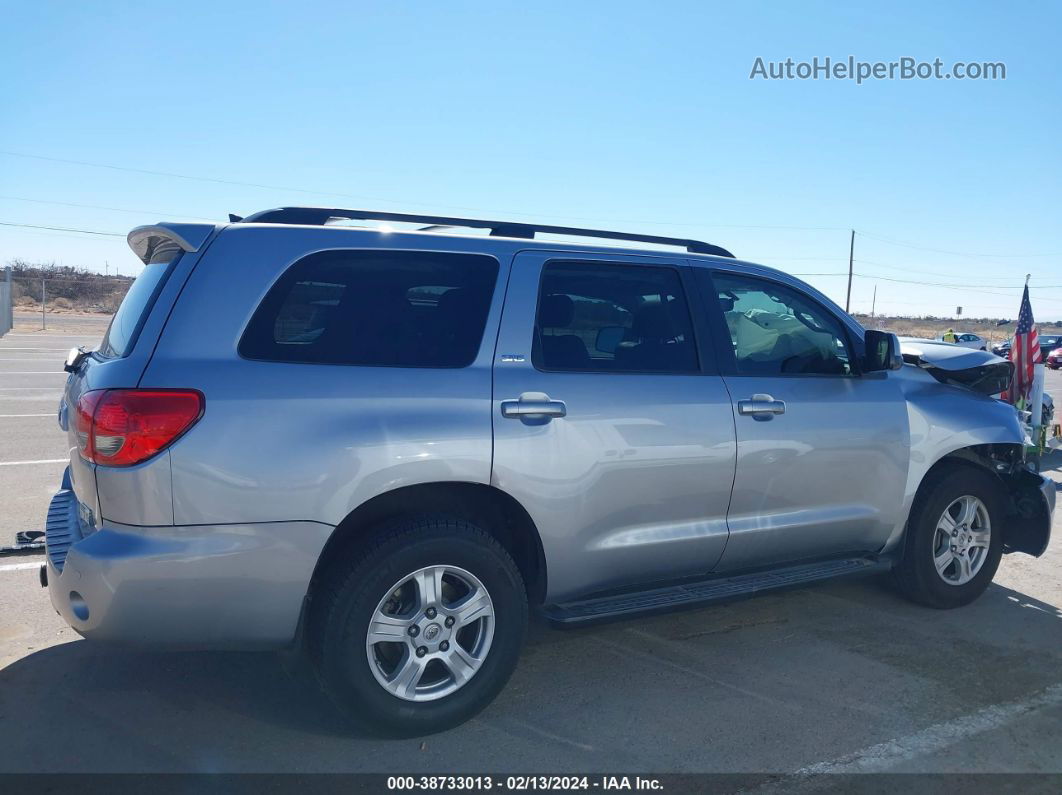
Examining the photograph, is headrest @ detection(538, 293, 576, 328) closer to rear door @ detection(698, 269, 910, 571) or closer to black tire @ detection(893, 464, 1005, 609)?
rear door @ detection(698, 269, 910, 571)

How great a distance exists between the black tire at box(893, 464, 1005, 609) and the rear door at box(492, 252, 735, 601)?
1402 millimetres

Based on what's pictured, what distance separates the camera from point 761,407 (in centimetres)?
419

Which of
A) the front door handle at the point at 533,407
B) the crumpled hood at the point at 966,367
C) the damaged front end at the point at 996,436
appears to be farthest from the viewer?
the crumpled hood at the point at 966,367

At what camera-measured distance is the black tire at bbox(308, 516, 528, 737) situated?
3232 millimetres

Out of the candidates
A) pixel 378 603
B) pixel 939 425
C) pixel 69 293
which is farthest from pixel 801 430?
pixel 69 293

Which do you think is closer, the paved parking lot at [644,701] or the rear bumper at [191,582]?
the rear bumper at [191,582]

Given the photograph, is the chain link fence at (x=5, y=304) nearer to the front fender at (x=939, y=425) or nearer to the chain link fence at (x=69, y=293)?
the chain link fence at (x=69, y=293)

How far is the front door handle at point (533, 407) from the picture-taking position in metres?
3.53

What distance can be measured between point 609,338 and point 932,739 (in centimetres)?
210

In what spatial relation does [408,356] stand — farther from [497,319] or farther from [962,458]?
[962,458]

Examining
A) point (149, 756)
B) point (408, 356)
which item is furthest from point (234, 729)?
point (408, 356)

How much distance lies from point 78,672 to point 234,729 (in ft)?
3.05

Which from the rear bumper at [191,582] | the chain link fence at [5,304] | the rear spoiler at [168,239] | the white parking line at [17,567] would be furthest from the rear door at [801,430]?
the chain link fence at [5,304]

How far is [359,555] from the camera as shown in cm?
327
